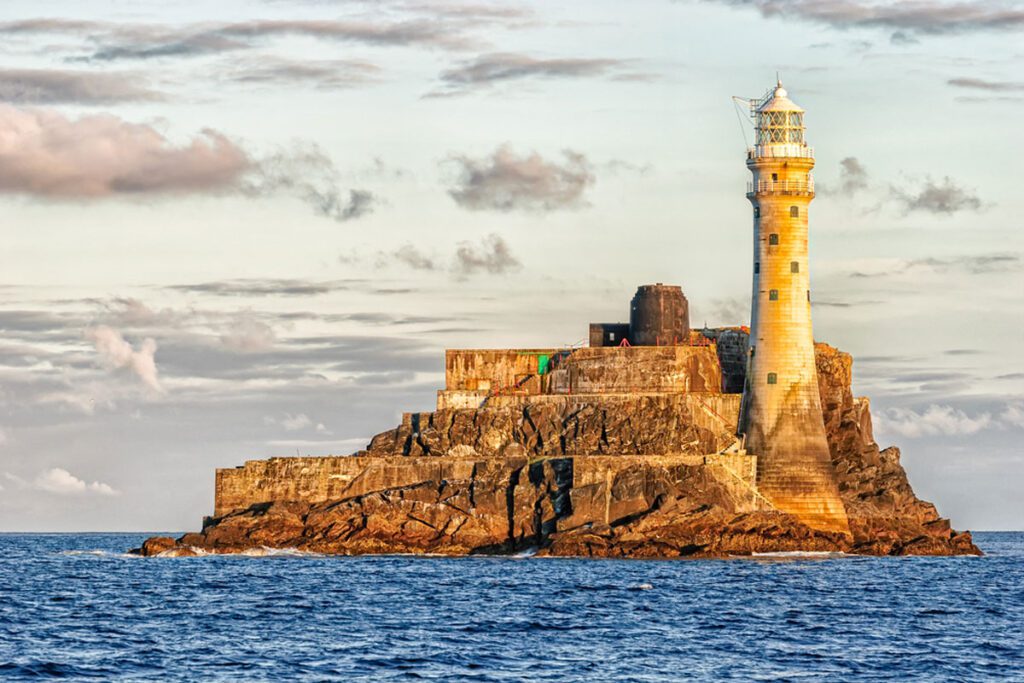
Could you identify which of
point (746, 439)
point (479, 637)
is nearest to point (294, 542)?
point (746, 439)

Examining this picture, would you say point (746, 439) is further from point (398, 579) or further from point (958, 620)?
point (958, 620)

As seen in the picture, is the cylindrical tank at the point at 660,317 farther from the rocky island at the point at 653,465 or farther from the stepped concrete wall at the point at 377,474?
the stepped concrete wall at the point at 377,474

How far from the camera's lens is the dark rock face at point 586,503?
228 feet

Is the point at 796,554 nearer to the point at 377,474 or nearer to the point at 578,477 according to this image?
the point at 578,477

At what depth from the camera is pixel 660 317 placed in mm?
80938

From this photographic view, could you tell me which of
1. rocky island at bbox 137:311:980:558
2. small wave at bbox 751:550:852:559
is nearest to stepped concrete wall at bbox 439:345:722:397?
rocky island at bbox 137:311:980:558

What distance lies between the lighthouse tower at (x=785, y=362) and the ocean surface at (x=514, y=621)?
381 centimetres

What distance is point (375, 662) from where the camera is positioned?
38.8 meters

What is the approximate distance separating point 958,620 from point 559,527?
2322cm

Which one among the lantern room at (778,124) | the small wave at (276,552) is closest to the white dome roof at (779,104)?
the lantern room at (778,124)

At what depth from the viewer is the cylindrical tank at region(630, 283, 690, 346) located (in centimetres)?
8088

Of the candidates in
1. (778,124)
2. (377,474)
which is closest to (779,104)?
(778,124)

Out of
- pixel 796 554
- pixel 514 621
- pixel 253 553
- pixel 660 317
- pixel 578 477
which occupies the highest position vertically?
pixel 660 317

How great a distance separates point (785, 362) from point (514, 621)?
95.1ft
